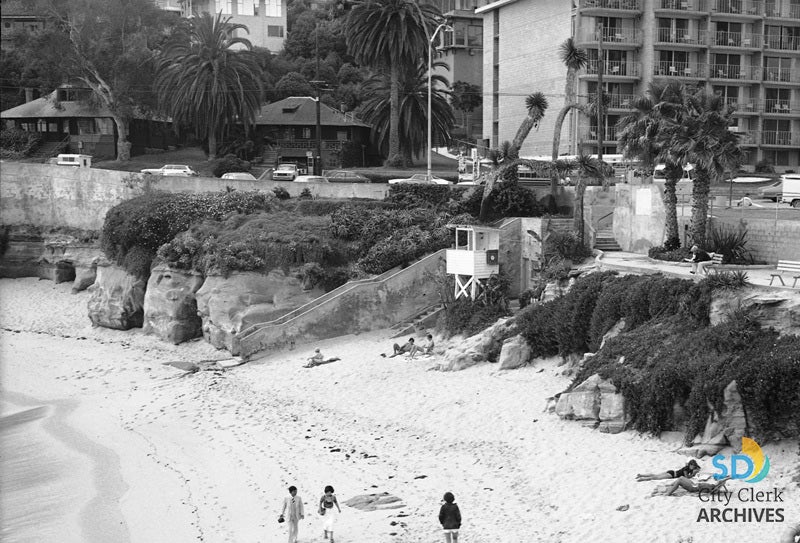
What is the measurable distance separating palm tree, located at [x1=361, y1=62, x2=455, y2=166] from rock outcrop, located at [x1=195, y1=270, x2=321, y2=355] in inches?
818

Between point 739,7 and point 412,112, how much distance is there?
1770cm

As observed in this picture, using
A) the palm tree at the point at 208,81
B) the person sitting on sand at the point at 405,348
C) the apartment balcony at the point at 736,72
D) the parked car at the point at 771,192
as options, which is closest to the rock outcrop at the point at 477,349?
the person sitting on sand at the point at 405,348

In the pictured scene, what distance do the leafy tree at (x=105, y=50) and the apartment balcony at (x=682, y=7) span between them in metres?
27.7

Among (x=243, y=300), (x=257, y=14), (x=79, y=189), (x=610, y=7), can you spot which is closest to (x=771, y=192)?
(x=610, y=7)

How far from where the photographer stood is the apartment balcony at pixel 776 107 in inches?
2035

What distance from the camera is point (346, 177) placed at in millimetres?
47656

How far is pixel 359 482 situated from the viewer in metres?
20.4

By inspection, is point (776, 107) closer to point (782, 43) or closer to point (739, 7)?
point (782, 43)

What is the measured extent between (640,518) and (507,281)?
15.9 meters

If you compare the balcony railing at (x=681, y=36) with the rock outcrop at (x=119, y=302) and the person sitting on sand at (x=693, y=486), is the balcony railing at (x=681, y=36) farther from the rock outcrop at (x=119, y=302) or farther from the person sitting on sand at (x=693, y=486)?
the person sitting on sand at (x=693, y=486)

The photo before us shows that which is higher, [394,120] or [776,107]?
[776,107]

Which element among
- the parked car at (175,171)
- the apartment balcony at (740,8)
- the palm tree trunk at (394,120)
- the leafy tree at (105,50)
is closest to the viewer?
the parked car at (175,171)

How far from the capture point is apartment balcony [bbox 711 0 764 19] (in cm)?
5025

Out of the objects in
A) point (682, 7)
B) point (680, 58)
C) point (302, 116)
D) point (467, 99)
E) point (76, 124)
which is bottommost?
point (76, 124)
